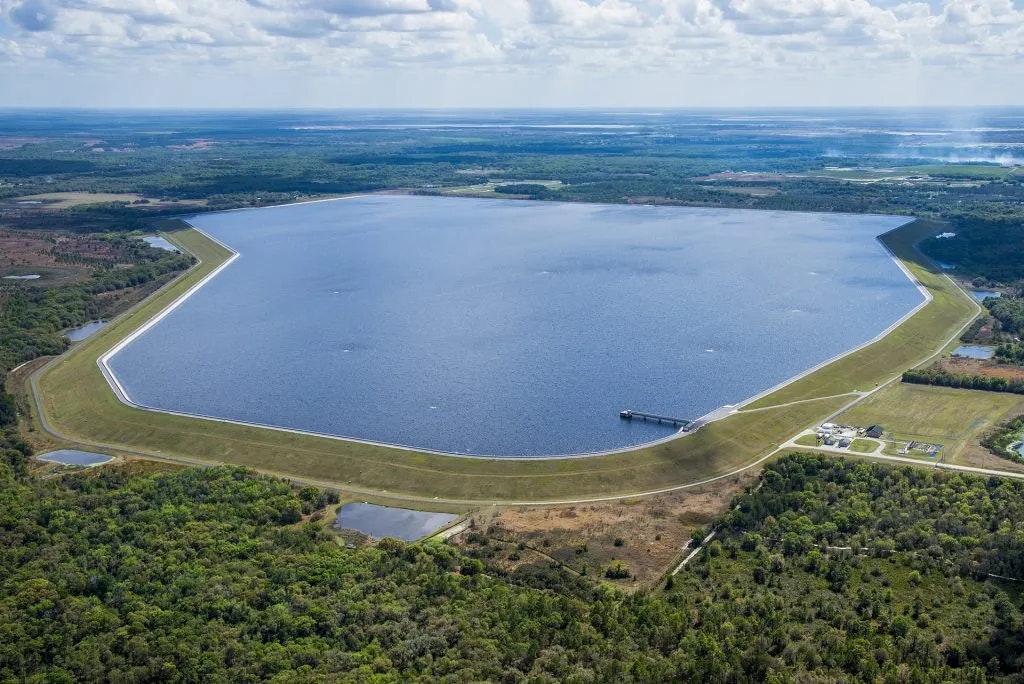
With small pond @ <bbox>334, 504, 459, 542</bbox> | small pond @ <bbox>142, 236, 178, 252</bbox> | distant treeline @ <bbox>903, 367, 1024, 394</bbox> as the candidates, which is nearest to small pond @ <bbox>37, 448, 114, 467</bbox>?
small pond @ <bbox>334, 504, 459, 542</bbox>

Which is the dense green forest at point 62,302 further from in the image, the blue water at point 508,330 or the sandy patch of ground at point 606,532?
the sandy patch of ground at point 606,532

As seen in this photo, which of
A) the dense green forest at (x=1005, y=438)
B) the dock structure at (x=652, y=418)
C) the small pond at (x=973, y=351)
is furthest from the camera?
the small pond at (x=973, y=351)

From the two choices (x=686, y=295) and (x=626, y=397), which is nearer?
(x=626, y=397)

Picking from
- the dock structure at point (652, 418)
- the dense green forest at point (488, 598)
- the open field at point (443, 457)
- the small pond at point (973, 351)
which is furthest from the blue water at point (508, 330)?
the dense green forest at point (488, 598)

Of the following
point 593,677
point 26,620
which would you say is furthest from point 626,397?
point 26,620

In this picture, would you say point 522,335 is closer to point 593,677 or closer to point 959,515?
point 959,515

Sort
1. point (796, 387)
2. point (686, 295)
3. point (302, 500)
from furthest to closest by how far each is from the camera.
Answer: point (686, 295) → point (796, 387) → point (302, 500)
